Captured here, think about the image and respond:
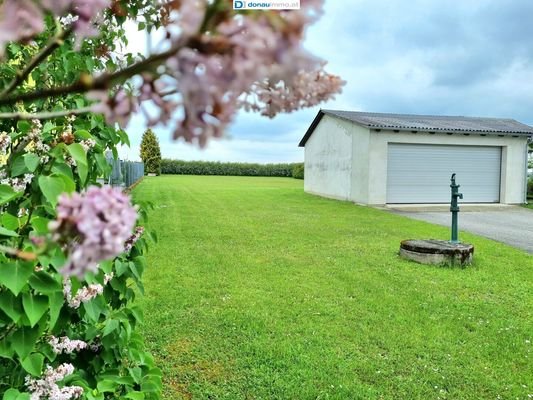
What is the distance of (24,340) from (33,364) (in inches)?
5.2

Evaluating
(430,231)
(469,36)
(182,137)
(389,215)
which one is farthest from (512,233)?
(182,137)

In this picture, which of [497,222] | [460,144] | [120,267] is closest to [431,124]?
[460,144]

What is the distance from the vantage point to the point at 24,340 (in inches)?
52.4

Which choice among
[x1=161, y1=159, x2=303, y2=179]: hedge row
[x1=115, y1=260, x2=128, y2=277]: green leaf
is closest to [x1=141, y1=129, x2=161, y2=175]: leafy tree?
[x1=161, y1=159, x2=303, y2=179]: hedge row

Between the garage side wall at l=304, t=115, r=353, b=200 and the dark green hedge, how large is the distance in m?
24.5

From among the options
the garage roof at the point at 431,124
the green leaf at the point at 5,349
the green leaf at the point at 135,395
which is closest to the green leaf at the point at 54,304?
the green leaf at the point at 5,349

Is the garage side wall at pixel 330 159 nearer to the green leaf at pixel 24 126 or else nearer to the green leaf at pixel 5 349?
the green leaf at pixel 24 126

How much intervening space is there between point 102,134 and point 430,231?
355 inches

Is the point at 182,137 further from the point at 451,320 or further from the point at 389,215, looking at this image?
the point at 389,215

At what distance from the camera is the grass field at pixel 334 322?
2.99 m

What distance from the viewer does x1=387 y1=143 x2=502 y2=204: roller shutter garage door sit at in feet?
51.1

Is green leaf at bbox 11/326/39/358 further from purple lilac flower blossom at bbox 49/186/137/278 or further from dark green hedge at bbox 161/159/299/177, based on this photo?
dark green hedge at bbox 161/159/299/177

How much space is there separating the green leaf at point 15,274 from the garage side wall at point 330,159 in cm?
1582

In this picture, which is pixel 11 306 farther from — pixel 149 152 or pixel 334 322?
pixel 149 152
